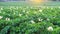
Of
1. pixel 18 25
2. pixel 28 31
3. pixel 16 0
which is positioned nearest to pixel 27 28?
pixel 28 31

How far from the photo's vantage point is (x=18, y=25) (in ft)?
8.29

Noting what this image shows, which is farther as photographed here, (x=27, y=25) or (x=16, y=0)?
(x=16, y=0)

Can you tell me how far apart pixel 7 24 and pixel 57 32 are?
2.01 feet

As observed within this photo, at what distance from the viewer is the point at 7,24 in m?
2.46

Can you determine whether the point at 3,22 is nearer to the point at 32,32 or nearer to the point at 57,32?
the point at 32,32

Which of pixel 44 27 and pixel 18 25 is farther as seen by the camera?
pixel 18 25

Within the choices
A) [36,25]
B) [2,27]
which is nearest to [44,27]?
[36,25]

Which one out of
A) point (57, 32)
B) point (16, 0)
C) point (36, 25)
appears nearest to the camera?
point (57, 32)

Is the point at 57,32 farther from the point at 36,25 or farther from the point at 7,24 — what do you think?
the point at 7,24

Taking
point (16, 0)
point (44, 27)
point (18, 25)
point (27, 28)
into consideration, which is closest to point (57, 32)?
point (44, 27)

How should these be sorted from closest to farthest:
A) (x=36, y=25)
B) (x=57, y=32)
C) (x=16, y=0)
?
(x=57, y=32) < (x=36, y=25) < (x=16, y=0)

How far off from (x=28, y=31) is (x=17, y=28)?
0.56ft

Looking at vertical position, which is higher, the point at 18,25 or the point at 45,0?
the point at 18,25

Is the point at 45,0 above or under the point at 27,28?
under
